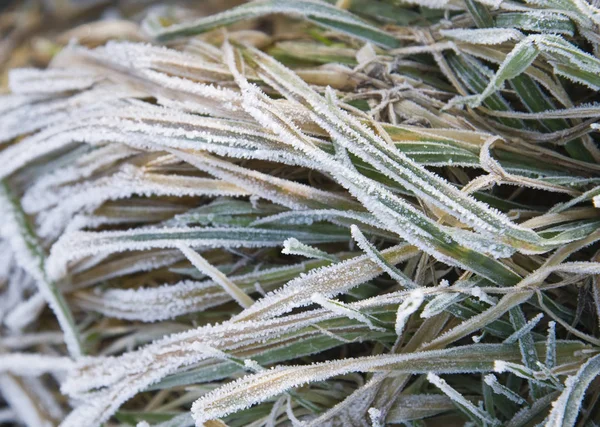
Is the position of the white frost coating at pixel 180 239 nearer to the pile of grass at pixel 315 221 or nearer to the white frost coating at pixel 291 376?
the pile of grass at pixel 315 221

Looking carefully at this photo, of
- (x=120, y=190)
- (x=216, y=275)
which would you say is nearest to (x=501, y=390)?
(x=216, y=275)

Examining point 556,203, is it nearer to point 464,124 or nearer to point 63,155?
point 464,124

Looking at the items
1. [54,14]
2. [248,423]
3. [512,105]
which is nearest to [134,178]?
[248,423]

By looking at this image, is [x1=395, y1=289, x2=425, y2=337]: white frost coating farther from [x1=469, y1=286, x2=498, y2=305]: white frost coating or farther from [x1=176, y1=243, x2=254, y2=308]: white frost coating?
[x1=176, y1=243, x2=254, y2=308]: white frost coating

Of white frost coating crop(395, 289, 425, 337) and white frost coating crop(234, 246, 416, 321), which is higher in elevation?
white frost coating crop(234, 246, 416, 321)

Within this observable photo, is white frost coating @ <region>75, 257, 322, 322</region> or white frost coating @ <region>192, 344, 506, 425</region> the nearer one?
white frost coating @ <region>192, 344, 506, 425</region>

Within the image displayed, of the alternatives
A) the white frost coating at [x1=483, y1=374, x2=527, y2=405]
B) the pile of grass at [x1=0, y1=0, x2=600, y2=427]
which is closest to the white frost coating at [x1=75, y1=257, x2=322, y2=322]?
the pile of grass at [x1=0, y1=0, x2=600, y2=427]
